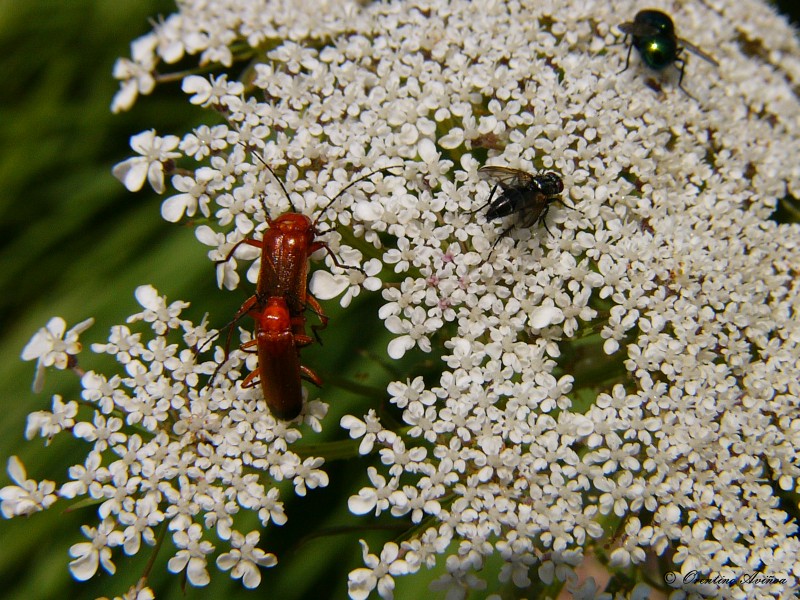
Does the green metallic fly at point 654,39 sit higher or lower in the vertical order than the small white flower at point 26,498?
higher

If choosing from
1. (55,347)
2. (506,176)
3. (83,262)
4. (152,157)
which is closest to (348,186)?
(506,176)

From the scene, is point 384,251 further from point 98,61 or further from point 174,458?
point 98,61

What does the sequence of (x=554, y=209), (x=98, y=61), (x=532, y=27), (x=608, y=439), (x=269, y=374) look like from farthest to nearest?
(x=98, y=61) < (x=532, y=27) < (x=554, y=209) < (x=608, y=439) < (x=269, y=374)

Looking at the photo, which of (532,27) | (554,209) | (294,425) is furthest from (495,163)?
(294,425)

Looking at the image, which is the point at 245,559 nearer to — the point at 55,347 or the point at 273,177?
the point at 55,347

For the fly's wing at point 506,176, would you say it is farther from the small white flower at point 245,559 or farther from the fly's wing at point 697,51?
the small white flower at point 245,559

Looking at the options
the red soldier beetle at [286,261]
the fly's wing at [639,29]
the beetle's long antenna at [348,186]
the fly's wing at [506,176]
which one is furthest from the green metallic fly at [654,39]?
the red soldier beetle at [286,261]
